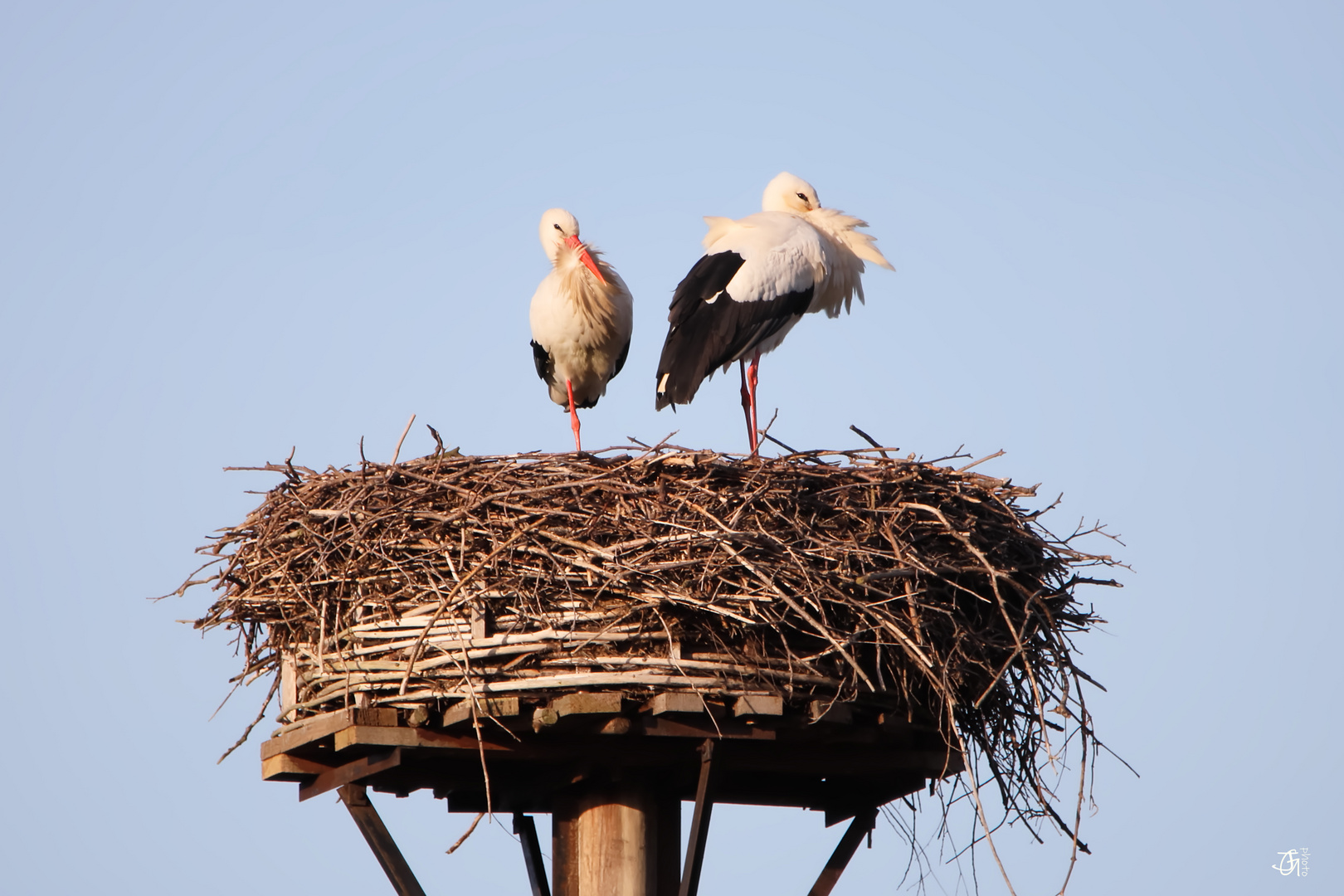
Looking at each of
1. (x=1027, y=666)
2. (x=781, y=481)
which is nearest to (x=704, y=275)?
(x=781, y=481)

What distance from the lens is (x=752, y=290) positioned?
9062 mm

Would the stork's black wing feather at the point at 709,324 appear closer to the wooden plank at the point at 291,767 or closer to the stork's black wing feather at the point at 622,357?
the stork's black wing feather at the point at 622,357

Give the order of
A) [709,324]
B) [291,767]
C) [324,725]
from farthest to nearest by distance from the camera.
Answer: [709,324]
[291,767]
[324,725]

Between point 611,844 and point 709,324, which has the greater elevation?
point 709,324

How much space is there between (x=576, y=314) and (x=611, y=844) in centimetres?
400

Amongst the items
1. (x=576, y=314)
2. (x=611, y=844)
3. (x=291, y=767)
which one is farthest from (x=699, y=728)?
(x=576, y=314)

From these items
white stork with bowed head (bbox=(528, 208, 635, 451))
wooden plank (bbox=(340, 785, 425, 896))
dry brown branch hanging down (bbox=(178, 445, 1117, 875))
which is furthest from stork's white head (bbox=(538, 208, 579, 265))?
wooden plank (bbox=(340, 785, 425, 896))

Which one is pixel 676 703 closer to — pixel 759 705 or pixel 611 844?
pixel 759 705

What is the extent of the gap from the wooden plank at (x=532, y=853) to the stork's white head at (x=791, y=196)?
14.9 feet

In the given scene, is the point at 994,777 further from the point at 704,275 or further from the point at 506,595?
the point at 704,275

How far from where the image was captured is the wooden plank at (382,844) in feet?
21.3

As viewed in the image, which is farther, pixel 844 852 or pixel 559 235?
pixel 559 235

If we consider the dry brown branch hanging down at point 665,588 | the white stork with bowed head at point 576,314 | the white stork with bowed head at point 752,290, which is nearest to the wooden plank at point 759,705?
the dry brown branch hanging down at point 665,588

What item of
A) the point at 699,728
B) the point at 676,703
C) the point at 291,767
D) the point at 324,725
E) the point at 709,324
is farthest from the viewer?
the point at 709,324
